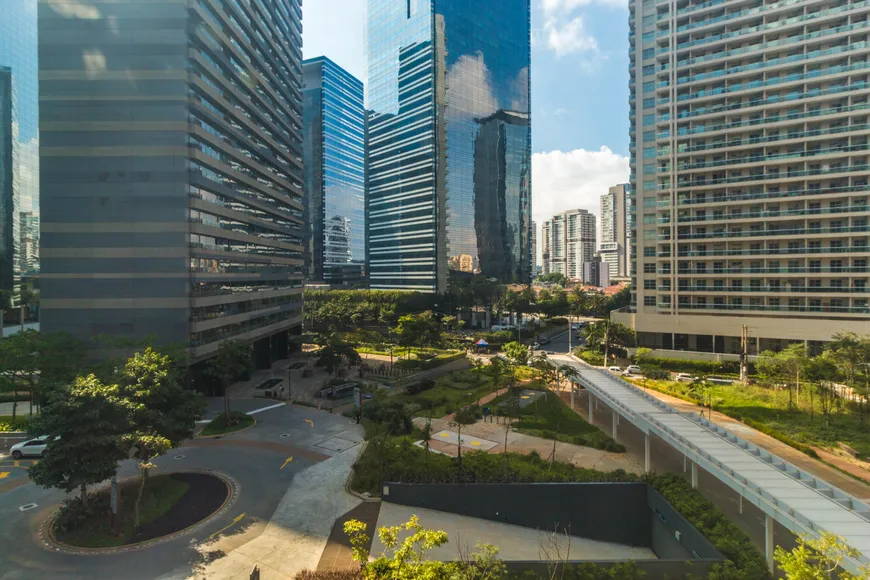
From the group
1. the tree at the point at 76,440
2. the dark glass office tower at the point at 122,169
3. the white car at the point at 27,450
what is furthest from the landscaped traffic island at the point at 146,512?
the dark glass office tower at the point at 122,169

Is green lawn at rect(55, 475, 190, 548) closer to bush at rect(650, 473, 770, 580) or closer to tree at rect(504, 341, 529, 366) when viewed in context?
bush at rect(650, 473, 770, 580)

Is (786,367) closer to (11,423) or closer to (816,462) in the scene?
(816,462)

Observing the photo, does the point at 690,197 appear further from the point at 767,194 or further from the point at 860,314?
the point at 860,314

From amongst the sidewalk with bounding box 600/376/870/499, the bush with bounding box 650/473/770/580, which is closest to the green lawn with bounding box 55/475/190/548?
the bush with bounding box 650/473/770/580

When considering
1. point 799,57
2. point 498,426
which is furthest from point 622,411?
point 799,57

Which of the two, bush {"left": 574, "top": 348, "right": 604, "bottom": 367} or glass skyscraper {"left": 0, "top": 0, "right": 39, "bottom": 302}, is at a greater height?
glass skyscraper {"left": 0, "top": 0, "right": 39, "bottom": 302}

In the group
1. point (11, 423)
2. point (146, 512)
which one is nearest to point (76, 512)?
point (146, 512)

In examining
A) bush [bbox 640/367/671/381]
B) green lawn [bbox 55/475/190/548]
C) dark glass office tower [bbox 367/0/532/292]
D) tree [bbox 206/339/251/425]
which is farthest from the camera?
dark glass office tower [bbox 367/0/532/292]

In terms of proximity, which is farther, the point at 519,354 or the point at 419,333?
the point at 419,333
